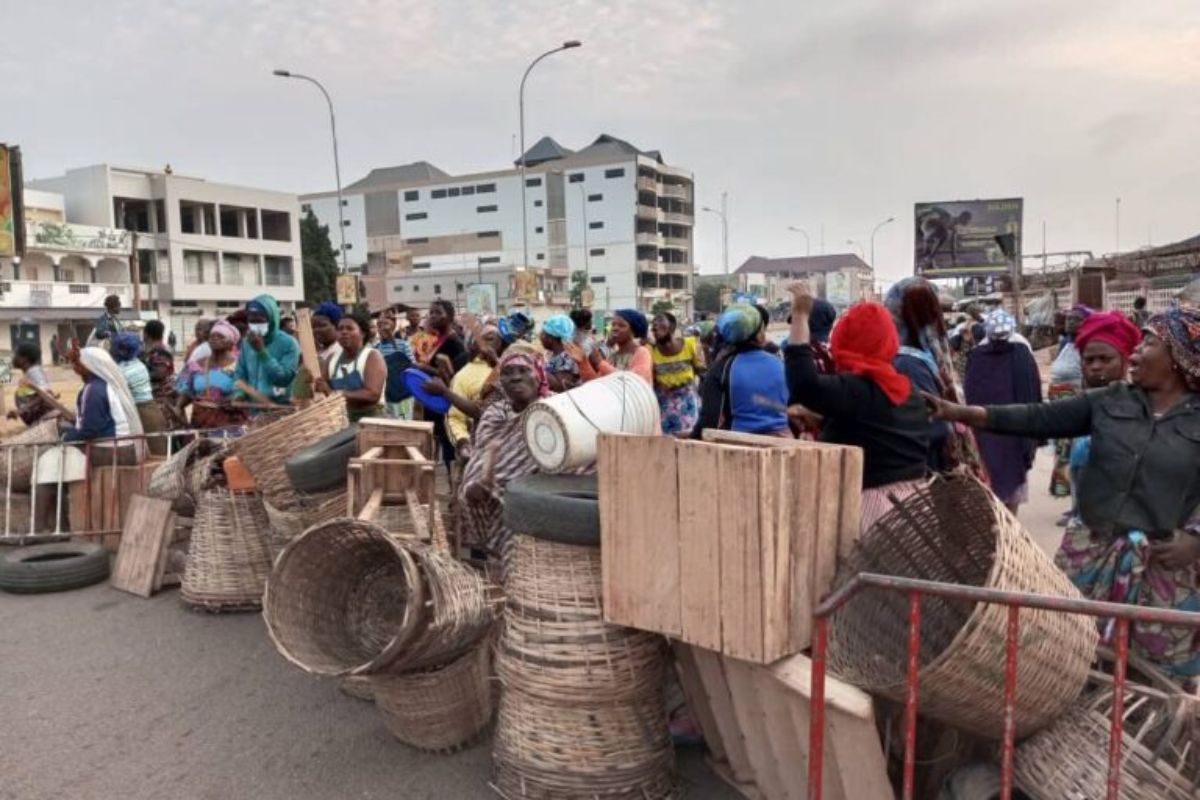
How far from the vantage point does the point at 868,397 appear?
374 centimetres

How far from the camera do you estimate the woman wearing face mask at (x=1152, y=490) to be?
3031 mm

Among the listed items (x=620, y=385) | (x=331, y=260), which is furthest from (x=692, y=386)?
(x=331, y=260)

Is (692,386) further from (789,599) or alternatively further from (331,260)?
(331,260)

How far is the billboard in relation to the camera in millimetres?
59375

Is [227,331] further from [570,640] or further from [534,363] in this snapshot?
[570,640]

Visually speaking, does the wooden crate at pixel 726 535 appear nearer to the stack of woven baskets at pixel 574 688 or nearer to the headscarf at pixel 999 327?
the stack of woven baskets at pixel 574 688

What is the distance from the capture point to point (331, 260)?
73438 millimetres

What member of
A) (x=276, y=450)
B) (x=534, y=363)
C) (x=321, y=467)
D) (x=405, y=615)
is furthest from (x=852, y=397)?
(x=276, y=450)

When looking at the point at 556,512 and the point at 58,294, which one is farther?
the point at 58,294

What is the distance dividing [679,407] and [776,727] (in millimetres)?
5785

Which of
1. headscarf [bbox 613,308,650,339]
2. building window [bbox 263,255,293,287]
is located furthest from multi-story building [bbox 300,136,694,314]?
headscarf [bbox 613,308,650,339]

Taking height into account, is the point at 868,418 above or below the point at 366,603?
above

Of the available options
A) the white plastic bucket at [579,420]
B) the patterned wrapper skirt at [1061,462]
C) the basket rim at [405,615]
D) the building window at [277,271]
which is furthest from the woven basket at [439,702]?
the building window at [277,271]

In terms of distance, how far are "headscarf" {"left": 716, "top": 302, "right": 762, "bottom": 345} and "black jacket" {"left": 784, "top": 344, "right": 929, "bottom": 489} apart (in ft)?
3.30
